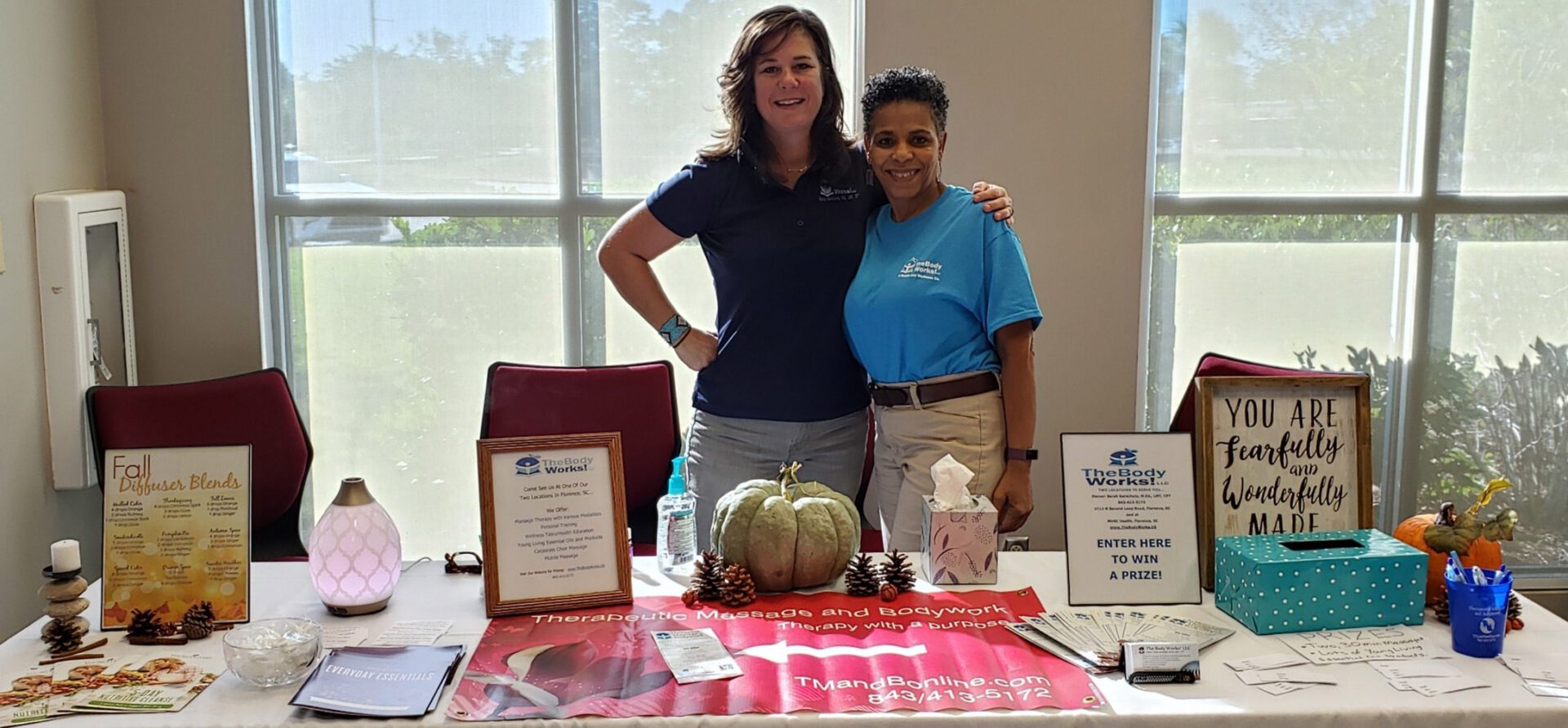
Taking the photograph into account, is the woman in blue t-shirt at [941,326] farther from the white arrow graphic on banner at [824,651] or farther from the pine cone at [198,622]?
the pine cone at [198,622]

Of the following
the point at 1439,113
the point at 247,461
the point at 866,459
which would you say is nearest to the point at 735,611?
the point at 247,461

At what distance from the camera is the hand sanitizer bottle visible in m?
1.96

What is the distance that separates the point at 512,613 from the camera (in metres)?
1.74

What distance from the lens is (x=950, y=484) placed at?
1.83m

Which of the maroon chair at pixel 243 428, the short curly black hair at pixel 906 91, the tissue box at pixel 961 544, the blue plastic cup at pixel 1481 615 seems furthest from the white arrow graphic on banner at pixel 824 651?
the maroon chair at pixel 243 428

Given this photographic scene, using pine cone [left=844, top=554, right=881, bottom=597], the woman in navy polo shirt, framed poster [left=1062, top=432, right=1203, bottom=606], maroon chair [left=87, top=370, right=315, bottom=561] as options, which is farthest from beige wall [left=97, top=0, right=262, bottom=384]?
framed poster [left=1062, top=432, right=1203, bottom=606]

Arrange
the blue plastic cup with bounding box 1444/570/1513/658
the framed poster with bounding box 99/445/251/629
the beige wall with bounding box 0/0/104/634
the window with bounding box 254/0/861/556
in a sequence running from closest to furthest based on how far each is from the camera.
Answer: the blue plastic cup with bounding box 1444/570/1513/658 < the framed poster with bounding box 99/445/251/629 < the beige wall with bounding box 0/0/104/634 < the window with bounding box 254/0/861/556

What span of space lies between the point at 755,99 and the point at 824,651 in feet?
3.96

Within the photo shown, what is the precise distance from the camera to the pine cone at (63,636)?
5.27 ft

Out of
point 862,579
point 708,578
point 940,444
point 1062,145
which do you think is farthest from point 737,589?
point 1062,145

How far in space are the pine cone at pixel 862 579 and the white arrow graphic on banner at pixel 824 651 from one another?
0.62 ft

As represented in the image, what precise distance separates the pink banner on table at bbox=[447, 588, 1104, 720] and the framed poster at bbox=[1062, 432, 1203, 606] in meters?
0.12

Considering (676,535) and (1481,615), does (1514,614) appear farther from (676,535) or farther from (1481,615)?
(676,535)

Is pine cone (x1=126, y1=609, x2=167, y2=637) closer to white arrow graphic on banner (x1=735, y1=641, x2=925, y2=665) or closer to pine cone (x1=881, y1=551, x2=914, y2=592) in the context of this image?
white arrow graphic on banner (x1=735, y1=641, x2=925, y2=665)
